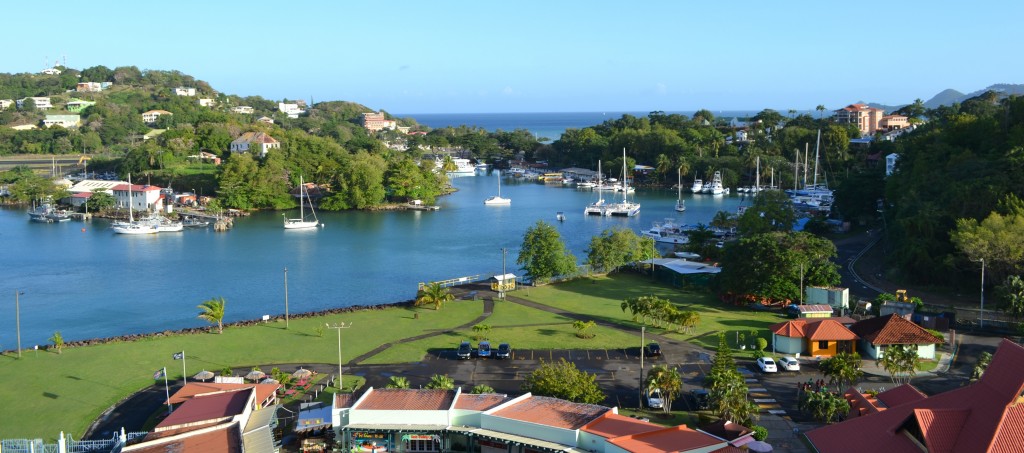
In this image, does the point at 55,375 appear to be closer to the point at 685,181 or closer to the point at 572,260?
the point at 572,260

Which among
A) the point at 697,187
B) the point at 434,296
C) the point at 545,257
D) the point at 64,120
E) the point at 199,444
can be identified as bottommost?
the point at 199,444

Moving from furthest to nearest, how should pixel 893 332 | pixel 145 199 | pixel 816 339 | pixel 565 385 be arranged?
1. pixel 145 199
2. pixel 816 339
3. pixel 893 332
4. pixel 565 385

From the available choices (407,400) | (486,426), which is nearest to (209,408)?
(407,400)

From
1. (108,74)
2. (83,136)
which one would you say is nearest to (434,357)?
(83,136)

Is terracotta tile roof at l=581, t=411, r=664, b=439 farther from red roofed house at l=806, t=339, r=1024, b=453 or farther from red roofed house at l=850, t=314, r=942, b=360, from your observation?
red roofed house at l=850, t=314, r=942, b=360

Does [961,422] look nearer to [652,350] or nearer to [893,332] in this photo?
A: [893,332]

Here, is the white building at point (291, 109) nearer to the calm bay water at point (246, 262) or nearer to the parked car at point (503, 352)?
the calm bay water at point (246, 262)

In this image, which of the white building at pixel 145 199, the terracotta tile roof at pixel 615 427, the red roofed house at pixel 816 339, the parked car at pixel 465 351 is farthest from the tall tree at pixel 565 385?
the white building at pixel 145 199
